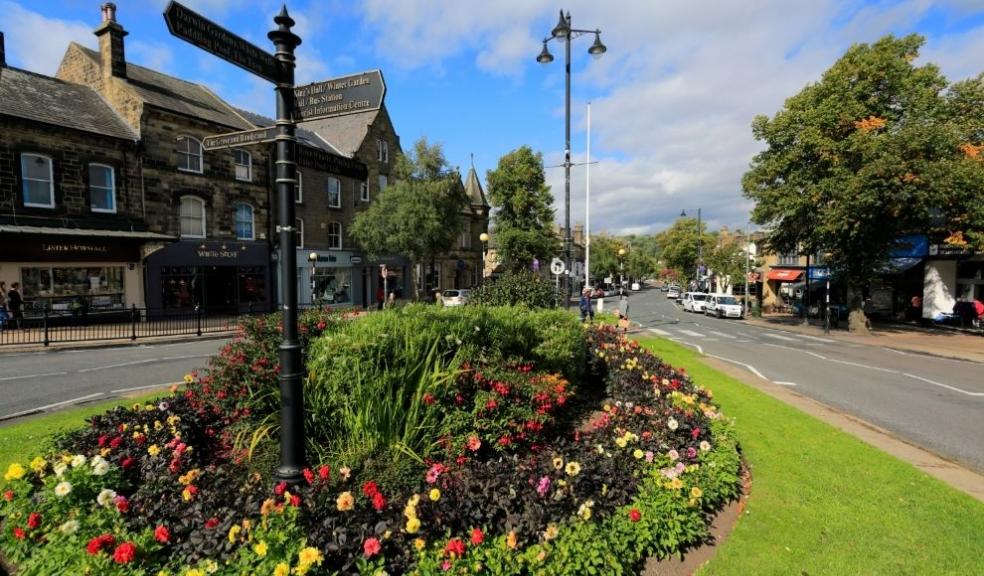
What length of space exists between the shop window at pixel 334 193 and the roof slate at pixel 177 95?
6.41 meters

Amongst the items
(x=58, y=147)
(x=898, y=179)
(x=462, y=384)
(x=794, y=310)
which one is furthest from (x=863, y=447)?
(x=794, y=310)

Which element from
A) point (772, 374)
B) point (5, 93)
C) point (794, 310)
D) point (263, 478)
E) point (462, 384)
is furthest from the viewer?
point (794, 310)

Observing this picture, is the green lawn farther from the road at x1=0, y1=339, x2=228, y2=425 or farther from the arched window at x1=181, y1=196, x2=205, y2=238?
the arched window at x1=181, y1=196, x2=205, y2=238

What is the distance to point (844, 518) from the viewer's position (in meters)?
4.04

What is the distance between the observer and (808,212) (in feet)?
76.6

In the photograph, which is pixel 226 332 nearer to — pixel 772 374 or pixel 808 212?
pixel 772 374

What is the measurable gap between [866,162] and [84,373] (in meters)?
28.5

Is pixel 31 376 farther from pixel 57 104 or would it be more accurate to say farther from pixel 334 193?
pixel 334 193

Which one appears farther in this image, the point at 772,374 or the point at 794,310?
Answer: the point at 794,310

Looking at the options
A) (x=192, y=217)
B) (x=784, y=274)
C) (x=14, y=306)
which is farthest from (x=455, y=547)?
(x=784, y=274)

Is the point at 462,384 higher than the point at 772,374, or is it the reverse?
the point at 462,384

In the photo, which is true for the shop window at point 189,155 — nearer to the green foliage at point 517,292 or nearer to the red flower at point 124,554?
the green foliage at point 517,292

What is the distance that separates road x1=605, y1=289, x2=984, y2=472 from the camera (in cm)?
766

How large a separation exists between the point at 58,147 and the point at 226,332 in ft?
32.8
